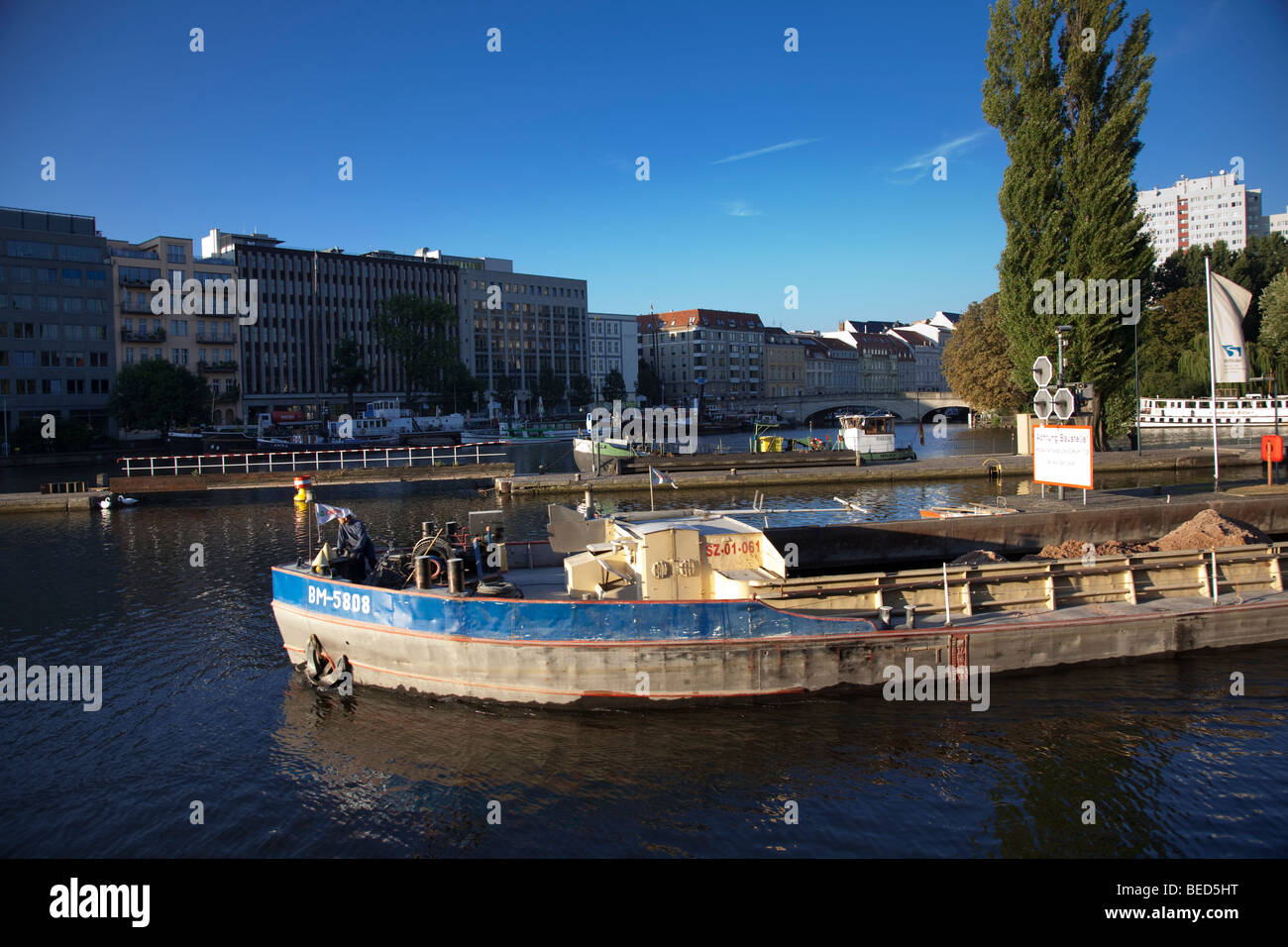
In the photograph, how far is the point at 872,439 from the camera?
53.2 m

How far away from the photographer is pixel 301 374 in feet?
389

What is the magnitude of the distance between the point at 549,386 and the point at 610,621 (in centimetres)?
12672

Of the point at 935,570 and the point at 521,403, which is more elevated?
the point at 521,403

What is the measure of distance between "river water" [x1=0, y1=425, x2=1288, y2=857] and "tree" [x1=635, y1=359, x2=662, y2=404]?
136425mm

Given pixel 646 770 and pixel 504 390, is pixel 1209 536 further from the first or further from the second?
pixel 504 390

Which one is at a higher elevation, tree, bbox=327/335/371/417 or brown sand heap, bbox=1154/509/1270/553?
tree, bbox=327/335/371/417

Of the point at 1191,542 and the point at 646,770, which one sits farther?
the point at 1191,542

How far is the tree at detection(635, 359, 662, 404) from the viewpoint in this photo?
154m

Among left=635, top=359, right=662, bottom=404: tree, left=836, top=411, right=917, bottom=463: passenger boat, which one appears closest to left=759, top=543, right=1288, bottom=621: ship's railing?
left=836, top=411, right=917, bottom=463: passenger boat

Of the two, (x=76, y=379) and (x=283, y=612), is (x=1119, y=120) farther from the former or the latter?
(x=76, y=379)

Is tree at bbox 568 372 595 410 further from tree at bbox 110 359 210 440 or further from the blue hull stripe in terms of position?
the blue hull stripe

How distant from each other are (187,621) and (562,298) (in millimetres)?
135665

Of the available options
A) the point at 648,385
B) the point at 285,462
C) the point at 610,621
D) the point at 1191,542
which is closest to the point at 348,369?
the point at 285,462
